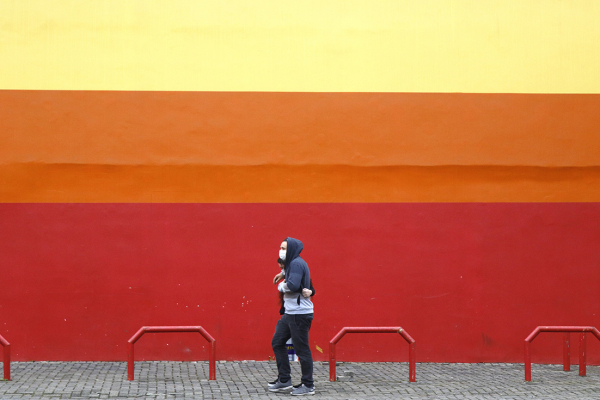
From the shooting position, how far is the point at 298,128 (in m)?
10.2

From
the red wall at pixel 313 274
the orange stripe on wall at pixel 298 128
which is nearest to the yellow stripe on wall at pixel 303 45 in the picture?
the orange stripe on wall at pixel 298 128

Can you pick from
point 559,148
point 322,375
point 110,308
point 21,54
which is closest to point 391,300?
point 322,375

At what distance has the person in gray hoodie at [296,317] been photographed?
7.92 meters

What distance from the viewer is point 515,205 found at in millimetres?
10281

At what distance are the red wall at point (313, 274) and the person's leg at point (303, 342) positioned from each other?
206cm

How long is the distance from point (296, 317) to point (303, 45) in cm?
466

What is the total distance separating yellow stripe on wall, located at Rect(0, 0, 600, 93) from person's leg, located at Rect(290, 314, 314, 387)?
4.04m

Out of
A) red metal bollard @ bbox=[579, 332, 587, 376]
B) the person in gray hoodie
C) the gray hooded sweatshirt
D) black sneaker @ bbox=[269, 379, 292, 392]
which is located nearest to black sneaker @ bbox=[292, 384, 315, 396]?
the person in gray hoodie

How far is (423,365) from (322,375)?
71.7 inches

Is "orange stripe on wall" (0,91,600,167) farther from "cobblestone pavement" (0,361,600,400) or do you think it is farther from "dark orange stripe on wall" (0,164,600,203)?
"cobblestone pavement" (0,361,600,400)

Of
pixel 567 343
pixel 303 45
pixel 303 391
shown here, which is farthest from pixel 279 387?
pixel 303 45

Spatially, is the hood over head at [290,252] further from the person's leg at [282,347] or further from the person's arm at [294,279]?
the person's leg at [282,347]

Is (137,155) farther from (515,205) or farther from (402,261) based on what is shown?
(515,205)

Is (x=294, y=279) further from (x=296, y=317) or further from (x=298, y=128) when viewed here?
(x=298, y=128)
